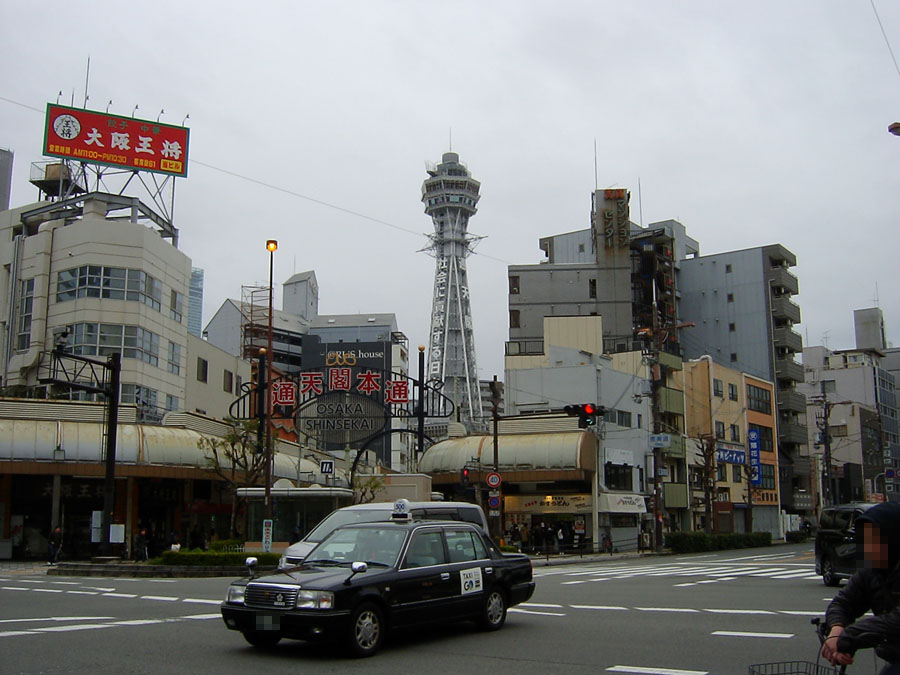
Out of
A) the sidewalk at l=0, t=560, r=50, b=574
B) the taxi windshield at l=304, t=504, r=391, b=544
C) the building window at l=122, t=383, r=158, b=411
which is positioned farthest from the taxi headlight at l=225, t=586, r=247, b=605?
the building window at l=122, t=383, r=158, b=411

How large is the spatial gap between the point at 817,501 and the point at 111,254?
6673 centimetres

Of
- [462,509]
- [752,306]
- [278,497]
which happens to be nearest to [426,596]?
[462,509]

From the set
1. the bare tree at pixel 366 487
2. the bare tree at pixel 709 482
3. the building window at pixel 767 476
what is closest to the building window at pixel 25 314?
the bare tree at pixel 366 487

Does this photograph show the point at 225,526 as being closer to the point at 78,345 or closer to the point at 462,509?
the point at 78,345

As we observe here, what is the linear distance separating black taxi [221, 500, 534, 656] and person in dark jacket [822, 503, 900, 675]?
556 cm

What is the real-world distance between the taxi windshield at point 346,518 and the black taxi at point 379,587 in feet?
12.9

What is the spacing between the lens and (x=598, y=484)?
162 ft

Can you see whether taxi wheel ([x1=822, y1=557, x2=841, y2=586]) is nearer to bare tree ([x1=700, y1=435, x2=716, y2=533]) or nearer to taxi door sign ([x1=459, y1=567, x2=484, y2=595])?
taxi door sign ([x1=459, y1=567, x2=484, y2=595])

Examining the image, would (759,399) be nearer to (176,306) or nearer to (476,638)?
(176,306)

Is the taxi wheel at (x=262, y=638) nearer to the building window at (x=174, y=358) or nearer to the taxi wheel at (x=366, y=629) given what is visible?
the taxi wheel at (x=366, y=629)

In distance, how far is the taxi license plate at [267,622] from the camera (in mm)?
9227

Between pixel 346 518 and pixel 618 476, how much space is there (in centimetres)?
3766

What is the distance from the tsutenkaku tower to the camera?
12500cm

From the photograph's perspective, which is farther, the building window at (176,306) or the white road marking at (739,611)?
the building window at (176,306)
